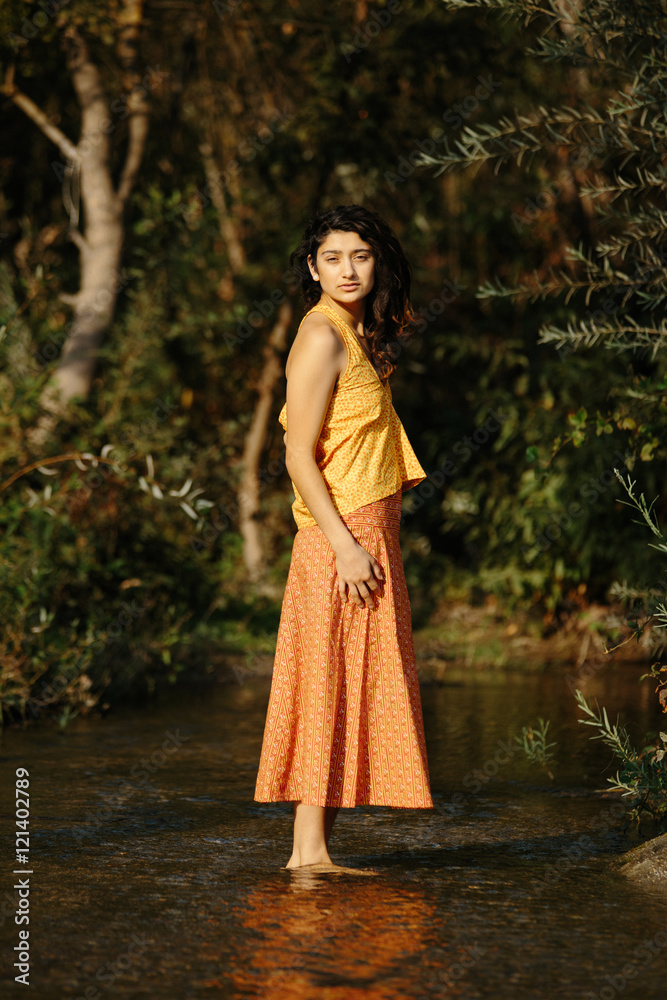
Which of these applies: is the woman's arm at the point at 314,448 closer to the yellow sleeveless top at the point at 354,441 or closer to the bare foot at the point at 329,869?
the yellow sleeveless top at the point at 354,441

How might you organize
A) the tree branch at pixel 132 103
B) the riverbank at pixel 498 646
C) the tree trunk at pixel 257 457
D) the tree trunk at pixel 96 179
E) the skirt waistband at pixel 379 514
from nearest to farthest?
the skirt waistband at pixel 379 514 → the riverbank at pixel 498 646 → the tree trunk at pixel 96 179 → the tree branch at pixel 132 103 → the tree trunk at pixel 257 457

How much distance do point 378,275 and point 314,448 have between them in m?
0.66

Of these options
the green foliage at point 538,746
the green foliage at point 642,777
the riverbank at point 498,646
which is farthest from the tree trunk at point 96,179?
the green foliage at point 642,777

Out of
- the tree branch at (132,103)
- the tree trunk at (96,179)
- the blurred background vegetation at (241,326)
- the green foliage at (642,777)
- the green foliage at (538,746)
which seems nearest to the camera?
the green foliage at (642,777)

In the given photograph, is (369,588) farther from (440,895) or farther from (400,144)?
(400,144)

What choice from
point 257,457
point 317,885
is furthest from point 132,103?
point 317,885

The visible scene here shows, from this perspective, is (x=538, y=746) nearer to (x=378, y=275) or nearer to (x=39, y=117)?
(x=378, y=275)

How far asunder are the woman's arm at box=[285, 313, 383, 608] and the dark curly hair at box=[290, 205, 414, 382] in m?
0.32

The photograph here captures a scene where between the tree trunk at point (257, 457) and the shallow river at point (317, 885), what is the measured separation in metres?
4.16

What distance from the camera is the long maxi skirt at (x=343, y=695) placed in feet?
12.4

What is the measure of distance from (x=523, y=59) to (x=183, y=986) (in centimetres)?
905

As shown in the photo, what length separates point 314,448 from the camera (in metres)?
3.82

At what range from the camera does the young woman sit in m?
3.78

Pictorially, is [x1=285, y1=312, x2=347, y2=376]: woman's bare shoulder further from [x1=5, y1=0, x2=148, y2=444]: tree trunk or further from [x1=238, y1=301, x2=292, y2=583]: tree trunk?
[x1=238, y1=301, x2=292, y2=583]: tree trunk
